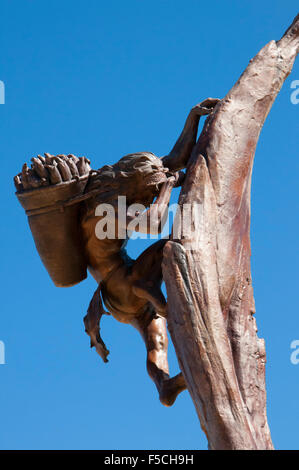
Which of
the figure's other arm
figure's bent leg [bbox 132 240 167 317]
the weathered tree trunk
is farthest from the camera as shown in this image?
figure's bent leg [bbox 132 240 167 317]

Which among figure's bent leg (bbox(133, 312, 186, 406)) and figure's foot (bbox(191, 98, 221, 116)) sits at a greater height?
figure's foot (bbox(191, 98, 221, 116))

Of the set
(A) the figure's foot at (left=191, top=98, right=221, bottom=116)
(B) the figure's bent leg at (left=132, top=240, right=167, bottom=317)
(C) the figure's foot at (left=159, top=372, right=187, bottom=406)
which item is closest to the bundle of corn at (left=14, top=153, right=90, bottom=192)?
(B) the figure's bent leg at (left=132, top=240, right=167, bottom=317)

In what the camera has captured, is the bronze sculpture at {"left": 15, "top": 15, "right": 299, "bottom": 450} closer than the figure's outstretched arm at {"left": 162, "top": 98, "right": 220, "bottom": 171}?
Yes

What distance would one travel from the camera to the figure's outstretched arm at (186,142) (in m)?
7.44

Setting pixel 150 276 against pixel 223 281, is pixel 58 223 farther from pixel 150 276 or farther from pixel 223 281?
pixel 223 281

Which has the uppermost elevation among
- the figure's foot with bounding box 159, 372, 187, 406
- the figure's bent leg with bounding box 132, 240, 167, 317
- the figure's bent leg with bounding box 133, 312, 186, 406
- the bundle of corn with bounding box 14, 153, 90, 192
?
the bundle of corn with bounding box 14, 153, 90, 192

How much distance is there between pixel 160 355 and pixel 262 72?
264 centimetres

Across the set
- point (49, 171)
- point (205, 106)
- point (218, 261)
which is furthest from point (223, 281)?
point (49, 171)

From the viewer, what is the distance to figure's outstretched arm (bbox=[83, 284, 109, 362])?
755cm

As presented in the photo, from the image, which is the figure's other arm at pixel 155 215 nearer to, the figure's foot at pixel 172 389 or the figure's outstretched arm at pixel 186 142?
the figure's outstretched arm at pixel 186 142

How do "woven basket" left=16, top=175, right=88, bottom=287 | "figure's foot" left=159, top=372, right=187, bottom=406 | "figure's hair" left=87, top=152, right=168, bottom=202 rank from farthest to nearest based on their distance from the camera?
1. "woven basket" left=16, top=175, right=88, bottom=287
2. "figure's hair" left=87, top=152, right=168, bottom=202
3. "figure's foot" left=159, top=372, right=187, bottom=406

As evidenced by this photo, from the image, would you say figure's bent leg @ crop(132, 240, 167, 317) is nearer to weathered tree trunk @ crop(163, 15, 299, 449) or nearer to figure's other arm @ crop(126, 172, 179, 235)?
figure's other arm @ crop(126, 172, 179, 235)

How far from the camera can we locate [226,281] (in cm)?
664

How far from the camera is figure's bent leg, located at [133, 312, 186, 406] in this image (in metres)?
6.97
